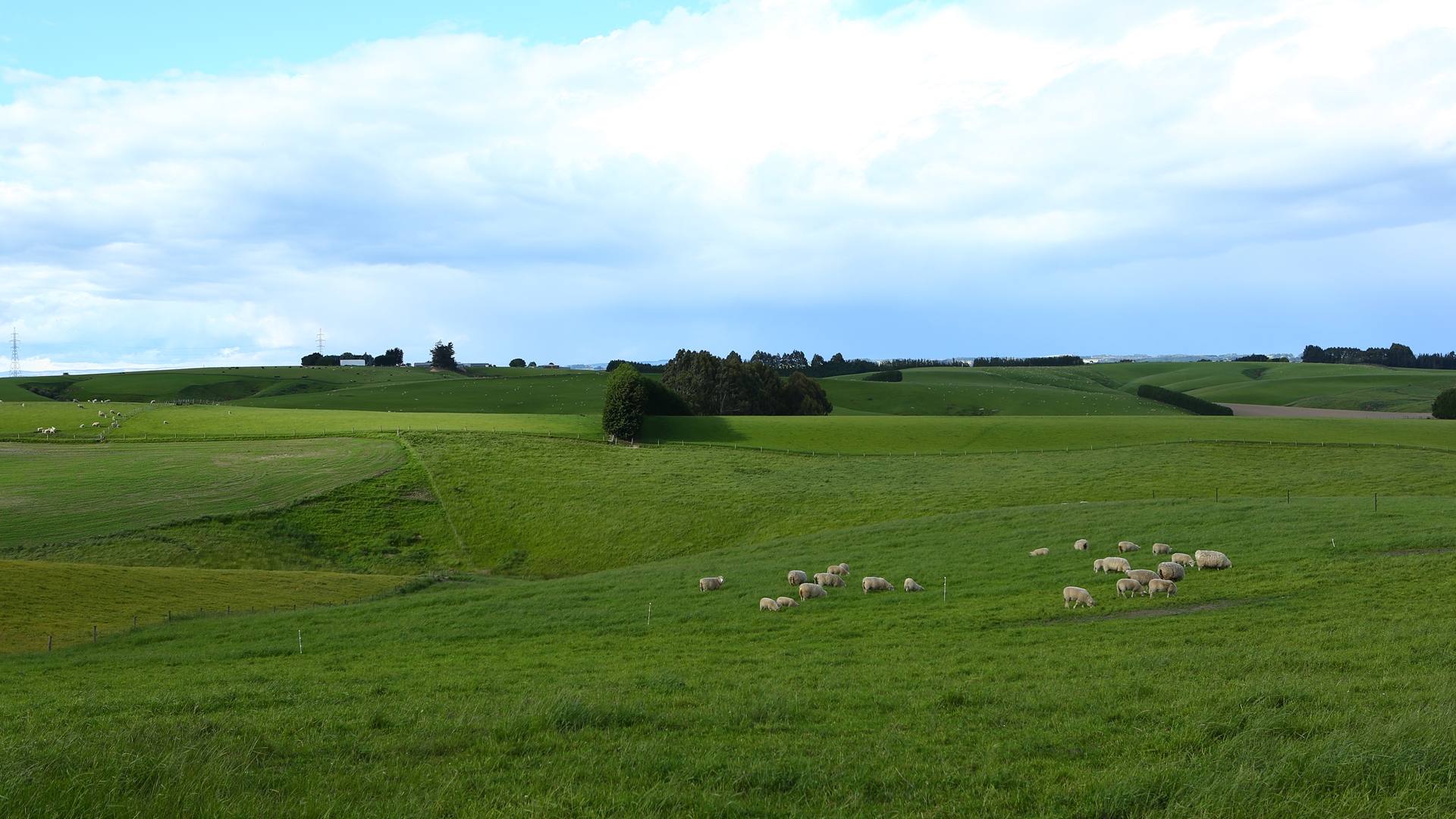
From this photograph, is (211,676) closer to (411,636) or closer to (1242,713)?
(411,636)

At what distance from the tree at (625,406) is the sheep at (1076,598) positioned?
61686 millimetres

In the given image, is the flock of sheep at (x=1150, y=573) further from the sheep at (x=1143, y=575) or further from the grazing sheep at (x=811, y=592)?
the grazing sheep at (x=811, y=592)

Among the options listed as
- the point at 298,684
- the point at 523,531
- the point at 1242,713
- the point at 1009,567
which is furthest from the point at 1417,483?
the point at 298,684

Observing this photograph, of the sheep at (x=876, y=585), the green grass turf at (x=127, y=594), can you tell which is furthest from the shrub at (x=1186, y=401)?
the green grass turf at (x=127, y=594)

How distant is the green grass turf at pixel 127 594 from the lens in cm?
2844

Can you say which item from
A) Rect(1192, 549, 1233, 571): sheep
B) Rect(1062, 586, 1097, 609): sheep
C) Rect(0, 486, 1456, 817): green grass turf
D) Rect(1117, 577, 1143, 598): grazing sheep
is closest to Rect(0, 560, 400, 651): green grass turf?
Rect(0, 486, 1456, 817): green grass turf

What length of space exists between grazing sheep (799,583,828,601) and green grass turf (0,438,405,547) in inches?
1730

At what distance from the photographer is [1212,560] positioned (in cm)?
2630

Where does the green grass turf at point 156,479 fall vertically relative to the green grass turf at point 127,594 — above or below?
above

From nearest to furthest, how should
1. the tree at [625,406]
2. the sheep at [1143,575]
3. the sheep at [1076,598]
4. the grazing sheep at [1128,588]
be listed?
the sheep at [1076,598], the grazing sheep at [1128,588], the sheep at [1143,575], the tree at [625,406]

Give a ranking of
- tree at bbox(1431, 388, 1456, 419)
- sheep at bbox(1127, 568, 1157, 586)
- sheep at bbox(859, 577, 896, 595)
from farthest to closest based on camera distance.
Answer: tree at bbox(1431, 388, 1456, 419), sheep at bbox(859, 577, 896, 595), sheep at bbox(1127, 568, 1157, 586)

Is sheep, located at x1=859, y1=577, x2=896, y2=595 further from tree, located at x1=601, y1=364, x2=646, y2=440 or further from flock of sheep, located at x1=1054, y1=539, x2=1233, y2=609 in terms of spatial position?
tree, located at x1=601, y1=364, x2=646, y2=440

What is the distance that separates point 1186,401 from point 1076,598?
147866mm

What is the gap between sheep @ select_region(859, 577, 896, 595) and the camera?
92.2ft
